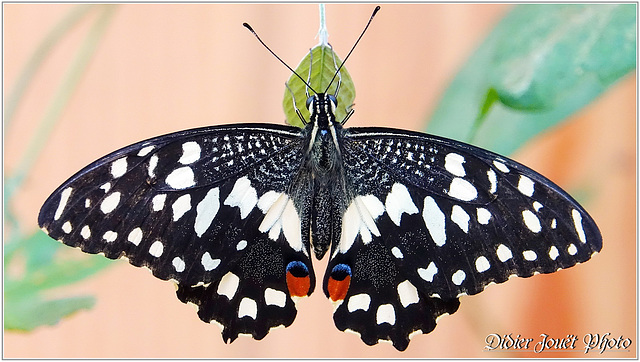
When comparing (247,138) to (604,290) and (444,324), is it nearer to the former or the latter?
(444,324)

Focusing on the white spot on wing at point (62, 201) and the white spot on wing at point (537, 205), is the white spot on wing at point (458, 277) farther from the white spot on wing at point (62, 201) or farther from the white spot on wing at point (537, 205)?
the white spot on wing at point (62, 201)

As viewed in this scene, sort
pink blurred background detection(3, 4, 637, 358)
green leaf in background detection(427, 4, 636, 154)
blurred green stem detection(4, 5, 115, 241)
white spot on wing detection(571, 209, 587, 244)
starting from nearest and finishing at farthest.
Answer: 1. white spot on wing detection(571, 209, 587, 244)
2. green leaf in background detection(427, 4, 636, 154)
3. blurred green stem detection(4, 5, 115, 241)
4. pink blurred background detection(3, 4, 637, 358)

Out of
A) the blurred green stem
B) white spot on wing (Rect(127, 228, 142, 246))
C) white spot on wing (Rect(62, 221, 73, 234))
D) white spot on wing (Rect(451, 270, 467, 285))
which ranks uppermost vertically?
the blurred green stem

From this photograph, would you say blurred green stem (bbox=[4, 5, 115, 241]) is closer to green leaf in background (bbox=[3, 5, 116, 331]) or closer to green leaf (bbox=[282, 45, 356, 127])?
green leaf in background (bbox=[3, 5, 116, 331])

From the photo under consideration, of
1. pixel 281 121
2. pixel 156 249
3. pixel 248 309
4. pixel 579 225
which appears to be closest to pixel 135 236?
pixel 156 249

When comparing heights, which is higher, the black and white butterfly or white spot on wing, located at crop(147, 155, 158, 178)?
white spot on wing, located at crop(147, 155, 158, 178)

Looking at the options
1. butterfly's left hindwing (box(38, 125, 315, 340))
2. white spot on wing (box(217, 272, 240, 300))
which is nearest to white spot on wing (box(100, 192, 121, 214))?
butterfly's left hindwing (box(38, 125, 315, 340))

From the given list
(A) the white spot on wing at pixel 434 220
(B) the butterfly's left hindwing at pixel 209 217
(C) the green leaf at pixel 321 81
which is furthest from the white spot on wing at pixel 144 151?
(A) the white spot on wing at pixel 434 220
